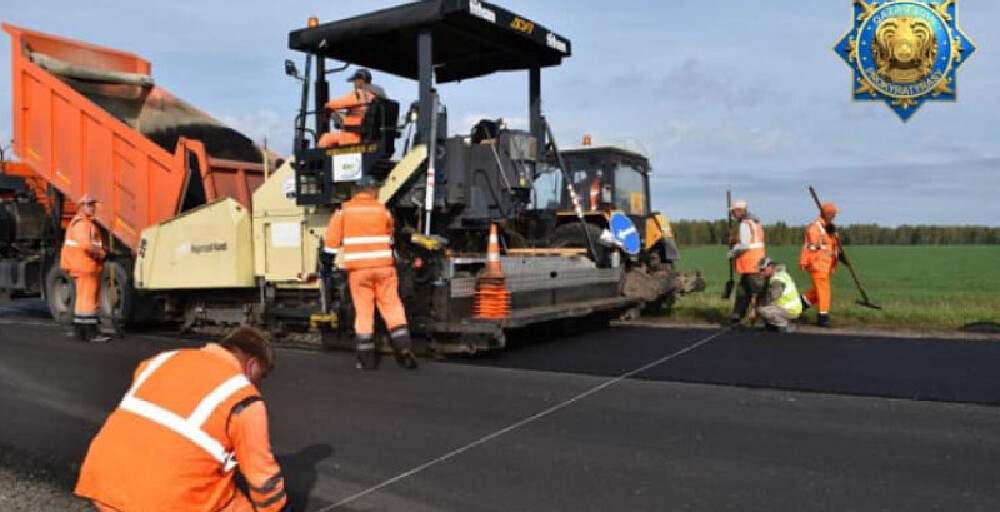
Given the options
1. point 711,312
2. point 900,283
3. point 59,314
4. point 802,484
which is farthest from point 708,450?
point 900,283

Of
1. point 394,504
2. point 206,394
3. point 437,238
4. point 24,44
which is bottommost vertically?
point 394,504

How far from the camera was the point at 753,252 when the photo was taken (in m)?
9.45

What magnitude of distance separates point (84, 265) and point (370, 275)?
165 inches

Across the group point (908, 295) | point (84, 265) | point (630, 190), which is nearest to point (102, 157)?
point (84, 265)

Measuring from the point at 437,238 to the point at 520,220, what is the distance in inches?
88.8

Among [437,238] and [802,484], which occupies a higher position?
[437,238]

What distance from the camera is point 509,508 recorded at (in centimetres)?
345

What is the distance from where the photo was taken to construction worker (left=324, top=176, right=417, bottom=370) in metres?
6.64

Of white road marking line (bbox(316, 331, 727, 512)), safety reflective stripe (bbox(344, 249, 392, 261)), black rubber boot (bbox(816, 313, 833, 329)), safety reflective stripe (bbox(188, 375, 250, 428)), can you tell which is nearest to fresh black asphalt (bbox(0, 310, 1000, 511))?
white road marking line (bbox(316, 331, 727, 512))

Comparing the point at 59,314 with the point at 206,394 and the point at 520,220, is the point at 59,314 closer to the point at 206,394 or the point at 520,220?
the point at 520,220

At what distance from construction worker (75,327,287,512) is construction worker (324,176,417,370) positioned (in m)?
4.00

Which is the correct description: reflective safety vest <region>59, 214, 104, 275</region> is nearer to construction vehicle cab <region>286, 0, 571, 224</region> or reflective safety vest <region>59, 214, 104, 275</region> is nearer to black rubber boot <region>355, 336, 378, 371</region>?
construction vehicle cab <region>286, 0, 571, 224</region>

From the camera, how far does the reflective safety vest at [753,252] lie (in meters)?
9.41

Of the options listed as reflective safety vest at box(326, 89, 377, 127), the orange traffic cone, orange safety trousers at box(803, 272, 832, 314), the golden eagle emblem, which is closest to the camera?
the orange traffic cone
